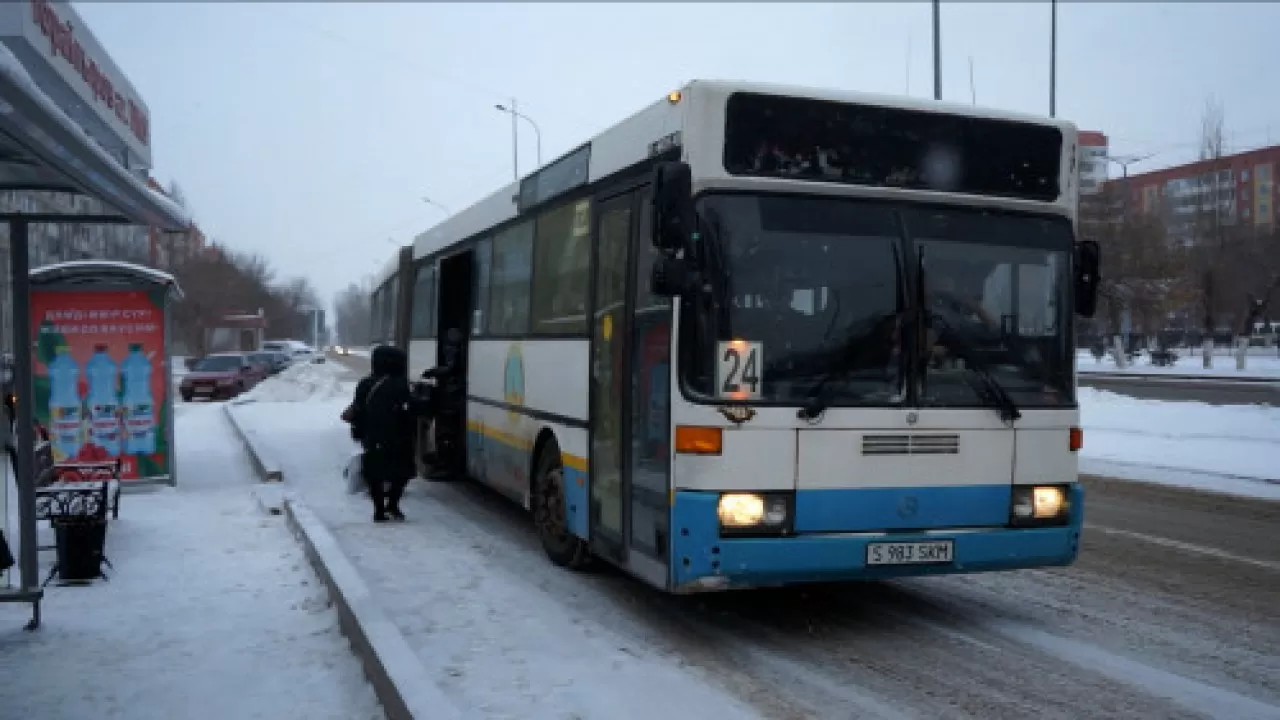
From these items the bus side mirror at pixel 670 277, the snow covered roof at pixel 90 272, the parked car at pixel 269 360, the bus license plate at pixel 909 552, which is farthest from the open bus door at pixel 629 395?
the parked car at pixel 269 360

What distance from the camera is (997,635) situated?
680 centimetres

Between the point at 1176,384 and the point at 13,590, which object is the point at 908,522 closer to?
the point at 13,590

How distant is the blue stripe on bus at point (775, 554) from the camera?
20.1ft

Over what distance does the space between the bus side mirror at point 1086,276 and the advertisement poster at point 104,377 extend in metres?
10.7

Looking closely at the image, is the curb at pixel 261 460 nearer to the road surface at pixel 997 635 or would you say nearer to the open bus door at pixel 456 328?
the open bus door at pixel 456 328

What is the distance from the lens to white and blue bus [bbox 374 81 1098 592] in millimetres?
6191

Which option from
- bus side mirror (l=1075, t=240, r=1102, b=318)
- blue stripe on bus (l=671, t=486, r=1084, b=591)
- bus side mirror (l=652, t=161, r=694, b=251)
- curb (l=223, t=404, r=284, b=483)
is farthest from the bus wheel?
curb (l=223, t=404, r=284, b=483)

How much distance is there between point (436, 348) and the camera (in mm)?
12727

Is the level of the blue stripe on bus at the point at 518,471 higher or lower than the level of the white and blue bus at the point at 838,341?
lower

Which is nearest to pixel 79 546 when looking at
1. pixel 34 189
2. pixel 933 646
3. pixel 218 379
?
pixel 34 189

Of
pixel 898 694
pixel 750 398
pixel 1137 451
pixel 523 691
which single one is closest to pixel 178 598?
pixel 523 691

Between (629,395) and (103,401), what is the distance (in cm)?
879

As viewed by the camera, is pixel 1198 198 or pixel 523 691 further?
pixel 1198 198

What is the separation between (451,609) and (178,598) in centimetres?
213
